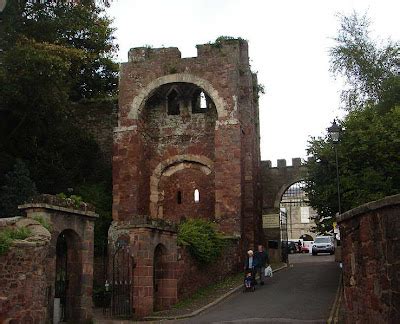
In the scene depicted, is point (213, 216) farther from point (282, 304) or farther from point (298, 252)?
point (298, 252)

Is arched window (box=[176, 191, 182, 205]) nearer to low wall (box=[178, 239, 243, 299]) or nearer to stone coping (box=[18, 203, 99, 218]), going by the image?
low wall (box=[178, 239, 243, 299])

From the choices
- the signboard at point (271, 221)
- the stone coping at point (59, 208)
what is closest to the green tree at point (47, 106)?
the stone coping at point (59, 208)

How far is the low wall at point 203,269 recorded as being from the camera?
1756cm

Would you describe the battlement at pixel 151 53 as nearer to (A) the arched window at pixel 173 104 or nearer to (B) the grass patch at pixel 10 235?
(A) the arched window at pixel 173 104

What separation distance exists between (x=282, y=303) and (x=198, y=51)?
14.7 metres

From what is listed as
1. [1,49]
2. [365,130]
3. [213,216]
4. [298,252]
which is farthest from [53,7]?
[298,252]

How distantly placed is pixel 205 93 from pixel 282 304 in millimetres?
13429

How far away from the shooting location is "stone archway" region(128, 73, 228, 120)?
84.9 feet

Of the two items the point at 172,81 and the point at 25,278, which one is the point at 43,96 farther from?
the point at 25,278

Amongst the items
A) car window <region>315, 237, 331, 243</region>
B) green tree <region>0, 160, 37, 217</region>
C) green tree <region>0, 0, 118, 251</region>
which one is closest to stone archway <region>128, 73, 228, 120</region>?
green tree <region>0, 0, 118, 251</region>

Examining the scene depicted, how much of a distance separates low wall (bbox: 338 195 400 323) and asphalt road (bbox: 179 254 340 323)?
4.34m

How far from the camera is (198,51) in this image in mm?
26719

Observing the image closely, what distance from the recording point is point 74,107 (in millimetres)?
31094

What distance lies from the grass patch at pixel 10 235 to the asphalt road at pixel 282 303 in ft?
16.0
